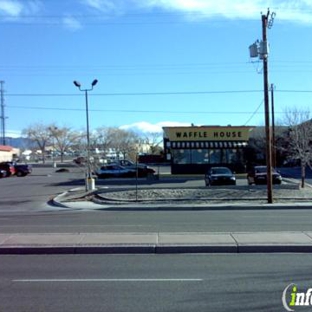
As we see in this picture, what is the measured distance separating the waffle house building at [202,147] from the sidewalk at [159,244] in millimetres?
41792

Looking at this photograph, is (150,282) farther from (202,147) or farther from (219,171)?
(202,147)

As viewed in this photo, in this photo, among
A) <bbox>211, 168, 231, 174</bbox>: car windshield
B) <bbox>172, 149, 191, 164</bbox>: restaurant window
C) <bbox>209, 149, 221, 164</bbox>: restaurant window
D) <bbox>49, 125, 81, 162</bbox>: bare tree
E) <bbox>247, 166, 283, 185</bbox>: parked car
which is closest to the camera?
<bbox>247, 166, 283, 185</bbox>: parked car

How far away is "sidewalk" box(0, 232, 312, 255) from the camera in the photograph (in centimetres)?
972

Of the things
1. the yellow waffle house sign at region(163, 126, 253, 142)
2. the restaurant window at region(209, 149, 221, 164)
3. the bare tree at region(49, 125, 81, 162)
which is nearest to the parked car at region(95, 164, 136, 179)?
the yellow waffle house sign at region(163, 126, 253, 142)

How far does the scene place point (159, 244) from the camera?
10.0 meters

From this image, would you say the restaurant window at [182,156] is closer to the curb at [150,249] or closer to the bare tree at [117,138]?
the curb at [150,249]

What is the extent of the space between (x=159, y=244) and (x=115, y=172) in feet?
140

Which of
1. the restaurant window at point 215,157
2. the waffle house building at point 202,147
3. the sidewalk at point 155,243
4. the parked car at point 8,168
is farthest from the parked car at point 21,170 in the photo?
the sidewalk at point 155,243

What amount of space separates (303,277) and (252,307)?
1.94 metres

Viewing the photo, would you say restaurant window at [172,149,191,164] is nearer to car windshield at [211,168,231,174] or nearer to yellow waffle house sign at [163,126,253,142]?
yellow waffle house sign at [163,126,253,142]

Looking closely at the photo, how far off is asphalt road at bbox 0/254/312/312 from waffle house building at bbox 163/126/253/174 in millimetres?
43679

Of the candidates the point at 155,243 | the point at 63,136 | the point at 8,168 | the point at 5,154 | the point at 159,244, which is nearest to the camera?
the point at 159,244

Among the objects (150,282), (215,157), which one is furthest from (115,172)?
(150,282)

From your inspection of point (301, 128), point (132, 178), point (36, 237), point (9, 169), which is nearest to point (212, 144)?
point (132, 178)
